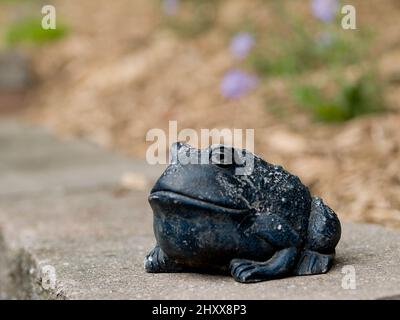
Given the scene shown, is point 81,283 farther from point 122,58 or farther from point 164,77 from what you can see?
point 122,58

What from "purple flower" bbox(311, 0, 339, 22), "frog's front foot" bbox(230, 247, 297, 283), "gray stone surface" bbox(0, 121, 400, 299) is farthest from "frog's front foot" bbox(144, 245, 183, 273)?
"purple flower" bbox(311, 0, 339, 22)

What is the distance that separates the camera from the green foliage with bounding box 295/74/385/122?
4.72m

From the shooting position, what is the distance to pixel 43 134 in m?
6.43

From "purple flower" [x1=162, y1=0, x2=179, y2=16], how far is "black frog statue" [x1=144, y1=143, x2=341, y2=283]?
210 inches

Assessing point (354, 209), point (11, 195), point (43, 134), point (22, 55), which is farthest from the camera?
point (22, 55)

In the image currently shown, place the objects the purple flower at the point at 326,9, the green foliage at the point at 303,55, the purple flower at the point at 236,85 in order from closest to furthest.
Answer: the purple flower at the point at 326,9 → the green foliage at the point at 303,55 → the purple flower at the point at 236,85

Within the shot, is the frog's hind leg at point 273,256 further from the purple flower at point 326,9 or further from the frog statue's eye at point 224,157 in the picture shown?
the purple flower at point 326,9

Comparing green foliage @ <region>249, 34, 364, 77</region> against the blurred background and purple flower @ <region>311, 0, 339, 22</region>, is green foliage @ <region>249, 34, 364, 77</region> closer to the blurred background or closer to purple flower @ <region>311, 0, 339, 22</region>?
the blurred background

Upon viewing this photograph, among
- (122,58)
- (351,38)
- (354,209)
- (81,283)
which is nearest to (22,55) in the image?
(122,58)

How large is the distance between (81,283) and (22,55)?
6.38 meters

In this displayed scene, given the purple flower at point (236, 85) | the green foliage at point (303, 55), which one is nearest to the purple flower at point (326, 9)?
the green foliage at point (303, 55)

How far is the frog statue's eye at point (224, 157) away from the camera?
2256 millimetres

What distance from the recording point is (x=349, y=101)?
15.6ft

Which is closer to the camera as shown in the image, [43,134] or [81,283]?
[81,283]
